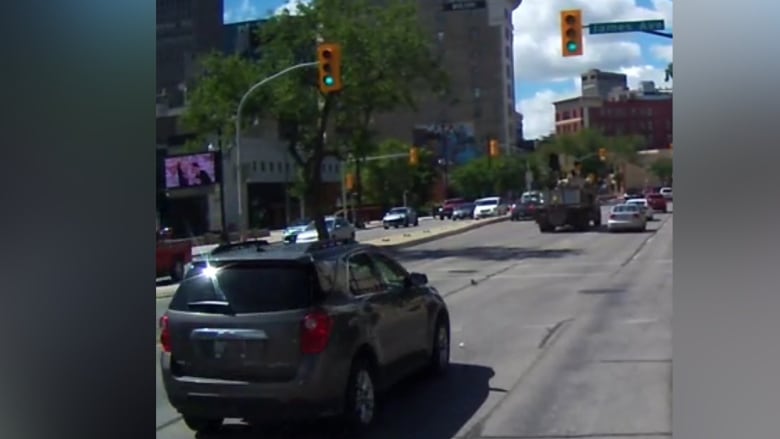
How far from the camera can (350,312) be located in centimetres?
421

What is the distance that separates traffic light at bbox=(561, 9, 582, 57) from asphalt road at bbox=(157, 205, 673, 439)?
0.73m

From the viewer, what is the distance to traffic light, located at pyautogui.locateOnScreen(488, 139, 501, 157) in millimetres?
4305

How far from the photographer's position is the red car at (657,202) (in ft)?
13.4

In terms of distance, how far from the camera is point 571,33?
4211 millimetres

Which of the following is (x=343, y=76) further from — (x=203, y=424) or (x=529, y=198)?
(x=203, y=424)

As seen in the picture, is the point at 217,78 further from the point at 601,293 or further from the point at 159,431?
the point at 601,293

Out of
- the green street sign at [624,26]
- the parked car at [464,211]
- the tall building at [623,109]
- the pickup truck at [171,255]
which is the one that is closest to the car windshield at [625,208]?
the tall building at [623,109]

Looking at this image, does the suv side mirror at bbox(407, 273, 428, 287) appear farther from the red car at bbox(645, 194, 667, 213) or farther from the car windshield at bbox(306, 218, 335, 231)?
the red car at bbox(645, 194, 667, 213)

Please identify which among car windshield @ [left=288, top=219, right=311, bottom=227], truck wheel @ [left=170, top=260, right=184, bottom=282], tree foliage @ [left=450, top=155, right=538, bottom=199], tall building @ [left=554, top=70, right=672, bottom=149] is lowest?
truck wheel @ [left=170, top=260, right=184, bottom=282]

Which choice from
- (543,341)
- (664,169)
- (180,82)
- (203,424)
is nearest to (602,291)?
(543,341)

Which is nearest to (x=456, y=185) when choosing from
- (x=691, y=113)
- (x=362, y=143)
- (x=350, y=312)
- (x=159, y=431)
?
(x=362, y=143)

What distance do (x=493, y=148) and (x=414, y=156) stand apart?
32 centimetres

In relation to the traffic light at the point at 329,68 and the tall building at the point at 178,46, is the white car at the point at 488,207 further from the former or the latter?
the tall building at the point at 178,46

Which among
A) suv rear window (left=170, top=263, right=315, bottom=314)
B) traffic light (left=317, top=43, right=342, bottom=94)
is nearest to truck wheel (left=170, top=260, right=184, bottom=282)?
suv rear window (left=170, top=263, right=315, bottom=314)
